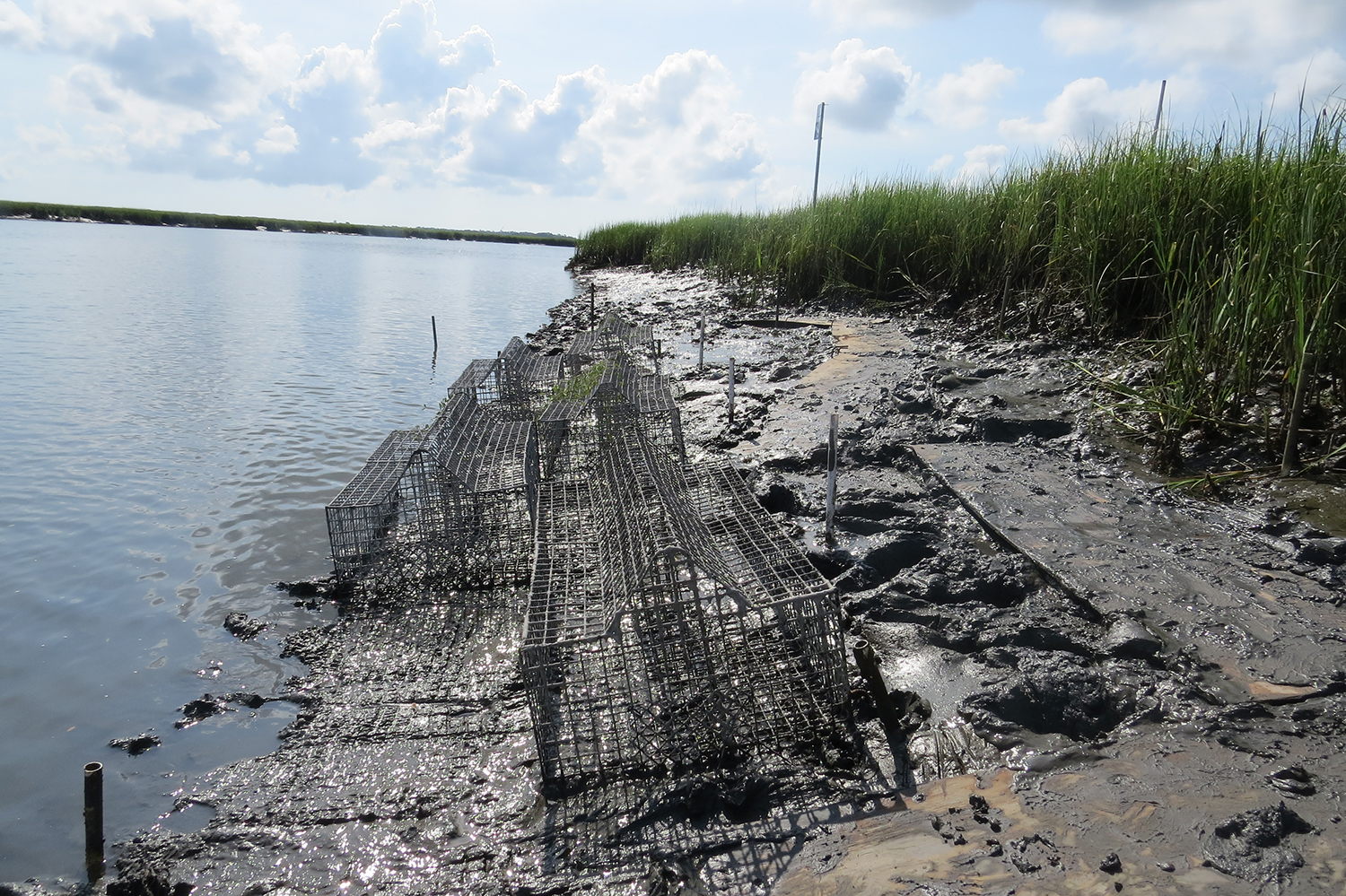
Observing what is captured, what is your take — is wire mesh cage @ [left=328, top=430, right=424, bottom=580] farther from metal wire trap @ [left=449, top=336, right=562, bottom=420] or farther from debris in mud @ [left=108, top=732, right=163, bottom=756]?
metal wire trap @ [left=449, top=336, right=562, bottom=420]

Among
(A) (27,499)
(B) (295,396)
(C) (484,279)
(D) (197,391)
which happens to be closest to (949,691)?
(A) (27,499)

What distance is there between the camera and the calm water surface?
12.8 ft

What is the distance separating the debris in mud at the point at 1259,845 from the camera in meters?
2.25

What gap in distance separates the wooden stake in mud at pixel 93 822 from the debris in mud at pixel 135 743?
0.81 m

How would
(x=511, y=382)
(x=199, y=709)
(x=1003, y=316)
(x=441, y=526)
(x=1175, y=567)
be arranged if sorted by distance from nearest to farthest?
1. (x=1175, y=567)
2. (x=199, y=709)
3. (x=441, y=526)
4. (x=511, y=382)
5. (x=1003, y=316)

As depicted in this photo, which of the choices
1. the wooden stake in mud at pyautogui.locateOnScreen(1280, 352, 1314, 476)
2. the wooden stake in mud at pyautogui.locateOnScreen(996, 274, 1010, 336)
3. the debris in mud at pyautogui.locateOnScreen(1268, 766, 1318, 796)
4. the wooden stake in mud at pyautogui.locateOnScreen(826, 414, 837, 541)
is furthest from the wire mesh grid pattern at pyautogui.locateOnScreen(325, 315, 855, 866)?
the wooden stake in mud at pyautogui.locateOnScreen(996, 274, 1010, 336)

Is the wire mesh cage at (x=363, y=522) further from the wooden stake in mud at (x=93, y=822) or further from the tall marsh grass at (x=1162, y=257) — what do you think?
the tall marsh grass at (x=1162, y=257)

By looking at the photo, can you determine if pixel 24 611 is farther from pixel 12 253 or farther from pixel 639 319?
pixel 12 253

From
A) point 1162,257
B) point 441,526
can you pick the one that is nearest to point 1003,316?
point 1162,257

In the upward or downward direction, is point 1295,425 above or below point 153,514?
→ above

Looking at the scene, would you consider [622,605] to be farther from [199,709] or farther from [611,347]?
[611,347]

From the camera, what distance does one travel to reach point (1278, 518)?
174 inches

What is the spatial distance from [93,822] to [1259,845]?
423cm

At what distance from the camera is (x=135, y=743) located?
155 inches
